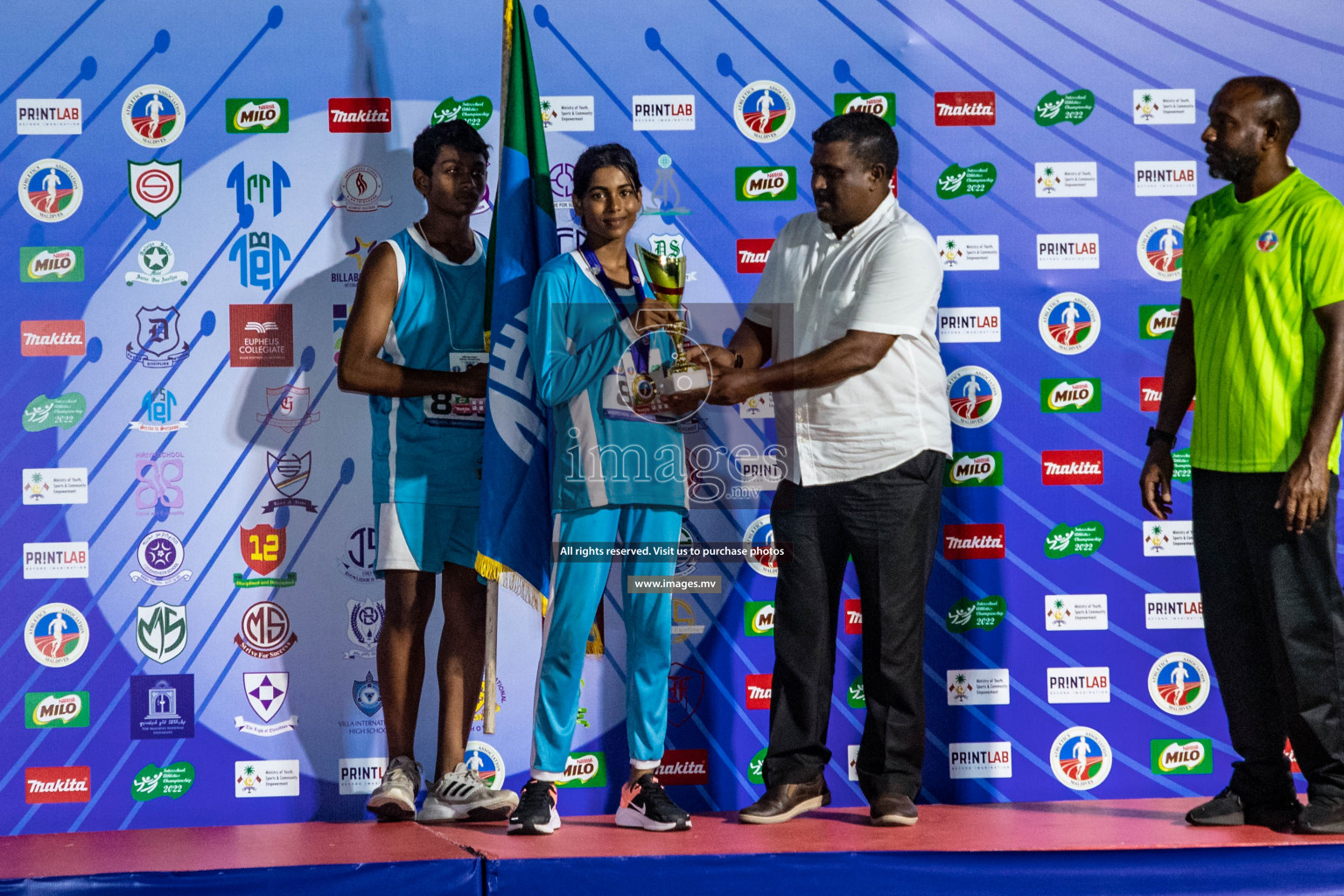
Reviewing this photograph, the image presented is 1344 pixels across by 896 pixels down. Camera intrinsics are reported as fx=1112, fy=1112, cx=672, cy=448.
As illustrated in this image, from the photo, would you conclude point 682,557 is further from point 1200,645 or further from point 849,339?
point 1200,645

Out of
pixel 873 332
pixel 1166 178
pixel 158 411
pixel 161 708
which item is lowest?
pixel 161 708

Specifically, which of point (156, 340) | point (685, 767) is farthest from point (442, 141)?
point (685, 767)

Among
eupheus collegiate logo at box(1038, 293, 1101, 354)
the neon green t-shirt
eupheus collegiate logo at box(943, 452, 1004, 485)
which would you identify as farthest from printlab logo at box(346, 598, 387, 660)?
the neon green t-shirt

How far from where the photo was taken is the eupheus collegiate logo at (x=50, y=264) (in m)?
3.23

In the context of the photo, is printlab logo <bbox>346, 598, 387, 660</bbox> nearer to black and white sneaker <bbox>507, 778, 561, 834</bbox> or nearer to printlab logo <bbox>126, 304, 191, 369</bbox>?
black and white sneaker <bbox>507, 778, 561, 834</bbox>

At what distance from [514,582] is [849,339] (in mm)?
1082

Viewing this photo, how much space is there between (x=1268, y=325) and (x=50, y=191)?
11.0 feet

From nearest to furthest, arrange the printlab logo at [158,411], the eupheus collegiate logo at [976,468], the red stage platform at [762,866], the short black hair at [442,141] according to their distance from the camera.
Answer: the red stage platform at [762,866] < the short black hair at [442,141] < the printlab logo at [158,411] < the eupheus collegiate logo at [976,468]

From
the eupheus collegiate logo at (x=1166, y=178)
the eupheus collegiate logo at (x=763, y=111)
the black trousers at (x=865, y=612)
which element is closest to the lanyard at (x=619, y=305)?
the black trousers at (x=865, y=612)

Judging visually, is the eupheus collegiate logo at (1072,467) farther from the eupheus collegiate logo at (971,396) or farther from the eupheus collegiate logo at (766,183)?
the eupheus collegiate logo at (766,183)

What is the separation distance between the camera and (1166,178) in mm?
3445

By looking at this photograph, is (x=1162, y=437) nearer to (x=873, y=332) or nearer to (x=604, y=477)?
(x=873, y=332)

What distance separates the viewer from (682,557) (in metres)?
3.27

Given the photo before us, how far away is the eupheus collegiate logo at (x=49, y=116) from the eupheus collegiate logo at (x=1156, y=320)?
3.23 metres
